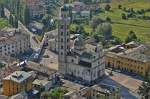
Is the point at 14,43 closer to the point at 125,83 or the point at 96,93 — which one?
the point at 125,83

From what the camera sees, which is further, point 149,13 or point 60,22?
point 149,13

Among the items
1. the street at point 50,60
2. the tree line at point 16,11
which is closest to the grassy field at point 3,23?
the tree line at point 16,11

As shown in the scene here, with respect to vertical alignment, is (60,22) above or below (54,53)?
above

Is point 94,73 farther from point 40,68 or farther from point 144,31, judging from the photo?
point 144,31

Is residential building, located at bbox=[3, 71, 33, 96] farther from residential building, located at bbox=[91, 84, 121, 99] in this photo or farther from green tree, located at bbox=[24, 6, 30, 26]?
green tree, located at bbox=[24, 6, 30, 26]

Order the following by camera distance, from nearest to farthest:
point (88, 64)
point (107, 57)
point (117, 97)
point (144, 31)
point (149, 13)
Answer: point (117, 97), point (88, 64), point (107, 57), point (144, 31), point (149, 13)

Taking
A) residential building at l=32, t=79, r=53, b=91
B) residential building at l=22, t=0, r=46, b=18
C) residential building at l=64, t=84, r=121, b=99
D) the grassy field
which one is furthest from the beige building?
residential building at l=22, t=0, r=46, b=18

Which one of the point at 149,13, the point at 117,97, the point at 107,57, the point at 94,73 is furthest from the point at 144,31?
the point at 117,97
